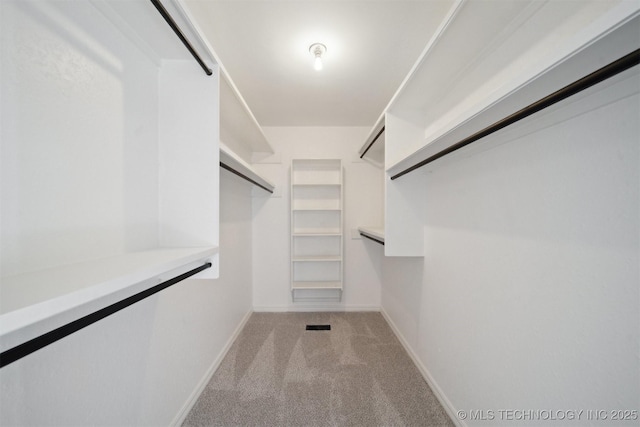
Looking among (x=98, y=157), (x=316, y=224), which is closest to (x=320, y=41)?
(x=98, y=157)

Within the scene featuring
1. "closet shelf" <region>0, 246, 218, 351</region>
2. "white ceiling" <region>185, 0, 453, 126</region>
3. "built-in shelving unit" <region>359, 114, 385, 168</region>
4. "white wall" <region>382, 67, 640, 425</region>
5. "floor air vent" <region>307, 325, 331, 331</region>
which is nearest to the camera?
"closet shelf" <region>0, 246, 218, 351</region>

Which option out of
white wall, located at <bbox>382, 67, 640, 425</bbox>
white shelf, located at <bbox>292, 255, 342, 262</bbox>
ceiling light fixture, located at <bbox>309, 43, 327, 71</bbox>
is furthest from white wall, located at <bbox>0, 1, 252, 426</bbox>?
white shelf, located at <bbox>292, 255, 342, 262</bbox>

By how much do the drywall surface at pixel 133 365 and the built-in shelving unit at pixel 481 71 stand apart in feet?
4.76

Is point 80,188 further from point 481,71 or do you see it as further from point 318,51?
point 481,71

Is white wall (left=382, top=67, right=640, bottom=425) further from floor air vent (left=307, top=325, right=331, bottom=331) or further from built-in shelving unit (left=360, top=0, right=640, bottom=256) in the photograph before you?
floor air vent (left=307, top=325, right=331, bottom=331)

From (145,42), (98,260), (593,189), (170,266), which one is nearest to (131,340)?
(98,260)

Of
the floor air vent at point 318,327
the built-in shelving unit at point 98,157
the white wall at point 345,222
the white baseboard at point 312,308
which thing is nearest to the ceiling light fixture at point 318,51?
the built-in shelving unit at point 98,157

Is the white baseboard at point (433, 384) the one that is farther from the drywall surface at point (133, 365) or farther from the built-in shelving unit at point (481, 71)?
the drywall surface at point (133, 365)

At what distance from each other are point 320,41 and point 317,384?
2.32 metres

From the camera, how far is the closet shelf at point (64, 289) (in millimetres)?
376

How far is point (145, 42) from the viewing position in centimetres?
93

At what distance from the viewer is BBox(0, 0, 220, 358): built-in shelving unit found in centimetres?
57

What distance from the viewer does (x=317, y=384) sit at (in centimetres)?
165

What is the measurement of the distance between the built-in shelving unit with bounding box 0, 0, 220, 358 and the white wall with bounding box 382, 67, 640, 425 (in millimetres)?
1295
